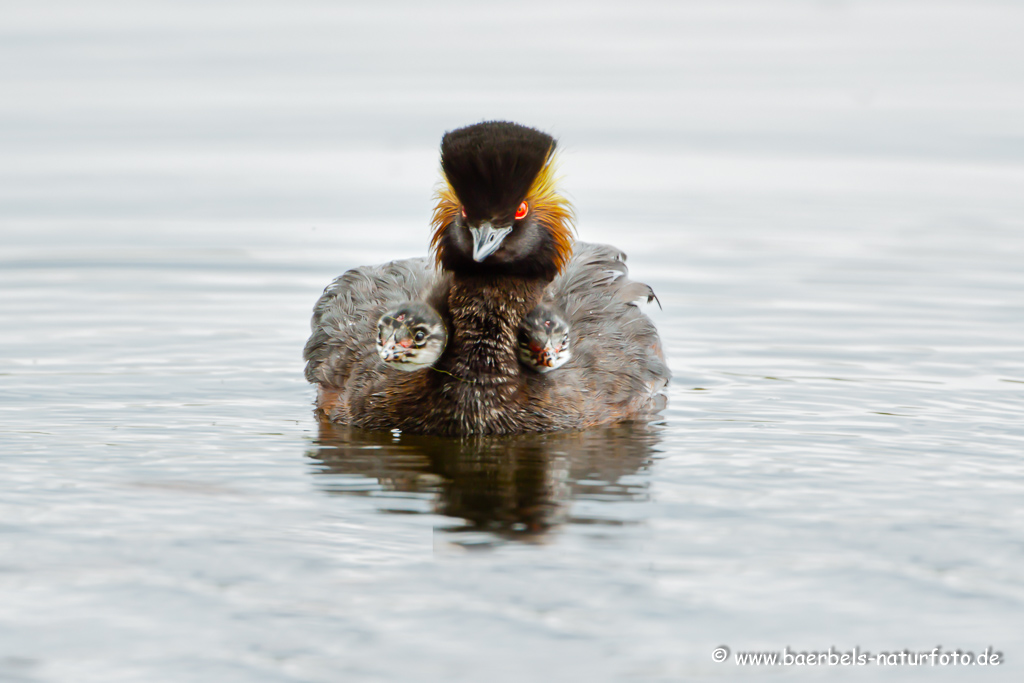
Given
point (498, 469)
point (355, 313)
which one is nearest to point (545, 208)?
point (355, 313)

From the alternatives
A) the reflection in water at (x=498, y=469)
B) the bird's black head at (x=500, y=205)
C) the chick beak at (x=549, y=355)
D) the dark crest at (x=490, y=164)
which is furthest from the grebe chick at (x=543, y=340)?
the dark crest at (x=490, y=164)

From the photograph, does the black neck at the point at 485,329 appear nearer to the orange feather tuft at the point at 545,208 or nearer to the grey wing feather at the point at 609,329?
the orange feather tuft at the point at 545,208

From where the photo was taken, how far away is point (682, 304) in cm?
1423

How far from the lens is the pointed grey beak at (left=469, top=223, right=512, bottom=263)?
31.1 feet

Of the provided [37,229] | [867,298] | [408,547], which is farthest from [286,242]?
[408,547]

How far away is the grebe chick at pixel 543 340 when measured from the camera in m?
9.80

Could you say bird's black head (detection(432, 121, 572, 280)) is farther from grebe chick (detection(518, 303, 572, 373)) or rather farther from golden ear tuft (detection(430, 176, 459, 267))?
grebe chick (detection(518, 303, 572, 373))

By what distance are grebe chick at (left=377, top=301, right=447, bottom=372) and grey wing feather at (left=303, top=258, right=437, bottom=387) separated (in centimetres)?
69

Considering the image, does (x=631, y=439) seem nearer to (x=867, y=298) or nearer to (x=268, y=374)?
(x=268, y=374)

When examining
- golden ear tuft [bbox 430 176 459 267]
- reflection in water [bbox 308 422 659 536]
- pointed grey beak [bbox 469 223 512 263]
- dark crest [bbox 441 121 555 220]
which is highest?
dark crest [bbox 441 121 555 220]

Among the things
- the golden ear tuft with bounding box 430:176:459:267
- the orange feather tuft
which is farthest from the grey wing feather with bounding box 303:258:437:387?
the orange feather tuft

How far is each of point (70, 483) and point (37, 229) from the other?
9143 millimetres

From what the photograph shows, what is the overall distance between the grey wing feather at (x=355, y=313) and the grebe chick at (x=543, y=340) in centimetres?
92

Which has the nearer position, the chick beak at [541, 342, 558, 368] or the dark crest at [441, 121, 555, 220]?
the dark crest at [441, 121, 555, 220]
